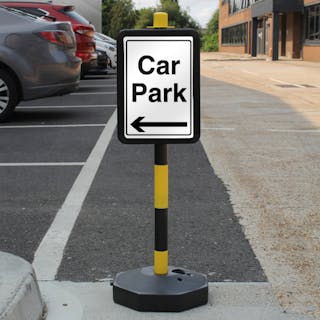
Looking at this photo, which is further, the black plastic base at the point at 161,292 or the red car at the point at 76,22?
the red car at the point at 76,22

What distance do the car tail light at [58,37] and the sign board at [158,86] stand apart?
7808mm

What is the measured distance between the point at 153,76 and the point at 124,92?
17cm

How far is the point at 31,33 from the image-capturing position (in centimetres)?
1102

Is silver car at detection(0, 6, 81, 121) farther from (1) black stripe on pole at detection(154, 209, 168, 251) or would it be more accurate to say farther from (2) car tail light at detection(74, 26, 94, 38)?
(1) black stripe on pole at detection(154, 209, 168, 251)

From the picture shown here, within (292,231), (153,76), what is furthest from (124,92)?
(292,231)

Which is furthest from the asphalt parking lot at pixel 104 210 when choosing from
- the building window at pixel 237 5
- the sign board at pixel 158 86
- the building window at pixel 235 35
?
the building window at pixel 235 35

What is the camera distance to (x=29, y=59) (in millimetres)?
11023

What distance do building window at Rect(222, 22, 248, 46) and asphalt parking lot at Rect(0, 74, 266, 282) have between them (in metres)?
61.5

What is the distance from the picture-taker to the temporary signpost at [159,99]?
3.56 m

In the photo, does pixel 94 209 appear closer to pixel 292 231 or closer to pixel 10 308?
pixel 292 231

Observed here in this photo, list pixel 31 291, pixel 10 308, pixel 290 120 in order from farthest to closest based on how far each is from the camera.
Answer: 1. pixel 290 120
2. pixel 31 291
3. pixel 10 308

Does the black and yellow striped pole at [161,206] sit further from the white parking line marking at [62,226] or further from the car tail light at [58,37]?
the car tail light at [58,37]

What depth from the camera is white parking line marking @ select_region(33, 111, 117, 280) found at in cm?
439

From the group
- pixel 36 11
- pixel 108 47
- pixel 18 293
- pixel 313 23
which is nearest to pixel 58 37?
pixel 36 11
